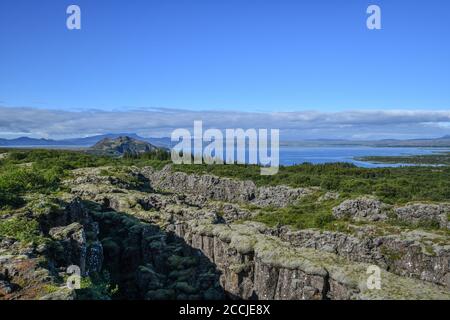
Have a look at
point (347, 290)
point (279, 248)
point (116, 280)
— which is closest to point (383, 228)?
point (279, 248)

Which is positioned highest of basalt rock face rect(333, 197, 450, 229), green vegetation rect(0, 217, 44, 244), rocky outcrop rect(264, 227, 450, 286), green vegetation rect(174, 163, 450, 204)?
green vegetation rect(0, 217, 44, 244)

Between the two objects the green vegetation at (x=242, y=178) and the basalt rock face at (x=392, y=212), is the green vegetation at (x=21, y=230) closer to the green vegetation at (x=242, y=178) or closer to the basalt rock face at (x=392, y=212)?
the green vegetation at (x=242, y=178)

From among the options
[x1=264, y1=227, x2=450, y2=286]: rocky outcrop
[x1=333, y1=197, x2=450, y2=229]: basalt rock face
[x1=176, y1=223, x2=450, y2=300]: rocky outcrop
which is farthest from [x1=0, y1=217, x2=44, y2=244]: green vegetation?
[x1=333, y1=197, x2=450, y2=229]: basalt rock face

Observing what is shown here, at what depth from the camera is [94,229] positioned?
33844 millimetres

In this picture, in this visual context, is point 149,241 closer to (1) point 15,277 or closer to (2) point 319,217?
(1) point 15,277

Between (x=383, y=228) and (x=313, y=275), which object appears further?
(x=383, y=228)

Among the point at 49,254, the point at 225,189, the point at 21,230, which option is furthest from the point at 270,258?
the point at 225,189

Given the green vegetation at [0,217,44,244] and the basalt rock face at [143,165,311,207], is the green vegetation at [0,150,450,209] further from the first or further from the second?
the green vegetation at [0,217,44,244]

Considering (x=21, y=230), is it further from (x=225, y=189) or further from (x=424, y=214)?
(x=225, y=189)

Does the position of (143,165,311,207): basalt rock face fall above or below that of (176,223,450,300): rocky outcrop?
below

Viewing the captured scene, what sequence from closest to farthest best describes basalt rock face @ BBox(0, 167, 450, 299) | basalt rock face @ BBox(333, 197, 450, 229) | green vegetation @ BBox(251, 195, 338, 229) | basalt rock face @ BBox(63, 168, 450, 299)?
basalt rock face @ BBox(0, 167, 450, 299) < basalt rock face @ BBox(63, 168, 450, 299) < basalt rock face @ BBox(333, 197, 450, 229) < green vegetation @ BBox(251, 195, 338, 229)

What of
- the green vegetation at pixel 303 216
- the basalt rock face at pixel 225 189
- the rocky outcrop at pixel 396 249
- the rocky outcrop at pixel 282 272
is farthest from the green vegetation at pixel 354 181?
the rocky outcrop at pixel 282 272

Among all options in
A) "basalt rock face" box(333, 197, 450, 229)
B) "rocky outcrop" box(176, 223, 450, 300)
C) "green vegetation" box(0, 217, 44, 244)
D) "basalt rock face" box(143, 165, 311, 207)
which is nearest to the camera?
"green vegetation" box(0, 217, 44, 244)
